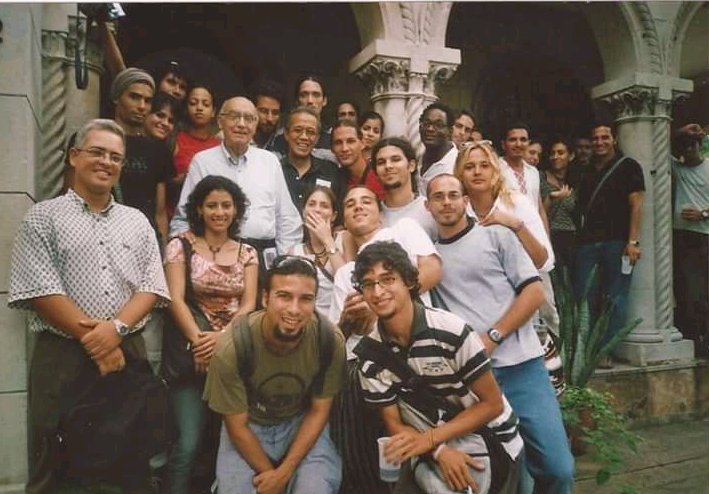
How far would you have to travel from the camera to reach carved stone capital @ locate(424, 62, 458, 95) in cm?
299

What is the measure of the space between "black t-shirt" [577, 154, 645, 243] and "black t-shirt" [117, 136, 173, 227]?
2.07 meters

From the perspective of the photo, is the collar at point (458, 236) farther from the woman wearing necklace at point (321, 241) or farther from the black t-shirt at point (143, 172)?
the black t-shirt at point (143, 172)

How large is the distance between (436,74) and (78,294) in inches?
74.4

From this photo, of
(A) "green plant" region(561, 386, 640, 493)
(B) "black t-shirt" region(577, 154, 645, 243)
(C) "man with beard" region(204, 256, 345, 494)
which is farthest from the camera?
(B) "black t-shirt" region(577, 154, 645, 243)

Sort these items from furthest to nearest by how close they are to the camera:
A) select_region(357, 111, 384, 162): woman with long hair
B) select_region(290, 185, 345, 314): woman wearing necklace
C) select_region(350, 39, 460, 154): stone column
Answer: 1. select_region(350, 39, 460, 154): stone column
2. select_region(357, 111, 384, 162): woman with long hair
3. select_region(290, 185, 345, 314): woman wearing necklace

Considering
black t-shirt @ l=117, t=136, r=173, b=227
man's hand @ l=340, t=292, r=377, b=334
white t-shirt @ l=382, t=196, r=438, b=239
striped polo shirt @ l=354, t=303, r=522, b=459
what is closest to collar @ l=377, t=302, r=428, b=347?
striped polo shirt @ l=354, t=303, r=522, b=459

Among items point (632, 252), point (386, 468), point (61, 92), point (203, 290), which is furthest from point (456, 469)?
point (632, 252)

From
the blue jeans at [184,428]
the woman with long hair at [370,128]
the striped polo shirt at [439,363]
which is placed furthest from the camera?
the woman with long hair at [370,128]

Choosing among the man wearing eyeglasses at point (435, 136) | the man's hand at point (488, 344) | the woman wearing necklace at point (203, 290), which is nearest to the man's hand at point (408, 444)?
the man's hand at point (488, 344)

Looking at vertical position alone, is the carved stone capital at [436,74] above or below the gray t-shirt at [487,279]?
above

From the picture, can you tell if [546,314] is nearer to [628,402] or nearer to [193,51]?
[628,402]

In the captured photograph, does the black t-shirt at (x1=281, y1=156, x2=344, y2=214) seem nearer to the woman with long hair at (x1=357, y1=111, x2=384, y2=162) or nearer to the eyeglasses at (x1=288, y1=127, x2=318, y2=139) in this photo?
the eyeglasses at (x1=288, y1=127, x2=318, y2=139)

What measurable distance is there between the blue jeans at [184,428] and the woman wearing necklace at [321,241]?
478 millimetres

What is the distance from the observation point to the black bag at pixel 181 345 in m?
2.04
